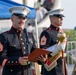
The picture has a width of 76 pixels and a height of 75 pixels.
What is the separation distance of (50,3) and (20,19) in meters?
10.4

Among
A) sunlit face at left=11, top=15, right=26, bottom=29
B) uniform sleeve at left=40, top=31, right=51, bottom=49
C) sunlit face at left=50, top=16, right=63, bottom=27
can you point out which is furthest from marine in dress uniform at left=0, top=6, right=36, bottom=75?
sunlit face at left=50, top=16, right=63, bottom=27

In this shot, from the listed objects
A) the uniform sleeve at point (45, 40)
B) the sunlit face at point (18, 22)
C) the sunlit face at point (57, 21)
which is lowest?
the uniform sleeve at point (45, 40)

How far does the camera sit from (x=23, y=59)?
4.11 meters

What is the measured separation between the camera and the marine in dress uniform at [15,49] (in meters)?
4.18

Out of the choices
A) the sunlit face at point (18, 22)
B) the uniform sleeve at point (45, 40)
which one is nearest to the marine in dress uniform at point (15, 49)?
the sunlit face at point (18, 22)

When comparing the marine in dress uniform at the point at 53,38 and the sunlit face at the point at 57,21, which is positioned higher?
the sunlit face at the point at 57,21

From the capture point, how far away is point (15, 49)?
4242mm

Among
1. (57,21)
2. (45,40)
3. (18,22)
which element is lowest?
(45,40)

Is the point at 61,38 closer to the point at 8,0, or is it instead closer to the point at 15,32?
the point at 15,32

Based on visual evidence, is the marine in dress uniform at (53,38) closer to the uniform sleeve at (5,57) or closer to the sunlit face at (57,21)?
the sunlit face at (57,21)

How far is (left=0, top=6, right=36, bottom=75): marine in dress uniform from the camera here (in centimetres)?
418

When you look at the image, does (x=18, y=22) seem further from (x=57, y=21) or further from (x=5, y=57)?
(x=57, y=21)

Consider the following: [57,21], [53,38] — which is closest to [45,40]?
[53,38]

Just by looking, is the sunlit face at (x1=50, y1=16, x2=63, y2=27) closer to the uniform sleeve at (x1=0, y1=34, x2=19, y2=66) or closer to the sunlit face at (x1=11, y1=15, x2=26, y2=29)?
the sunlit face at (x1=11, y1=15, x2=26, y2=29)
